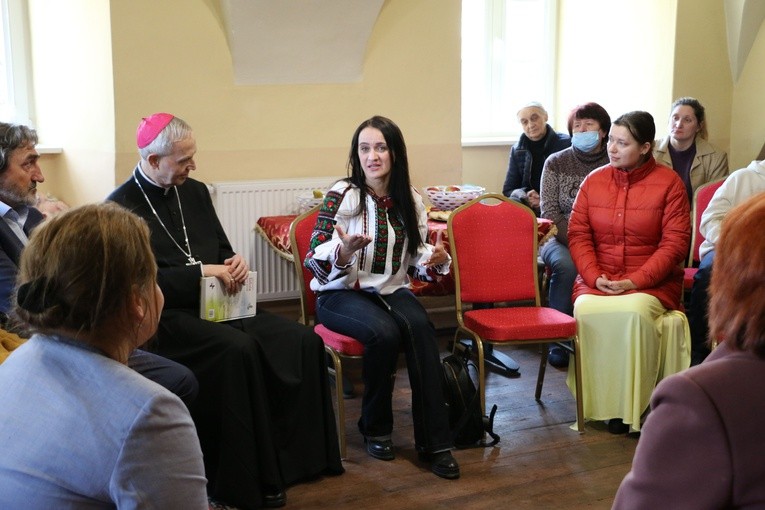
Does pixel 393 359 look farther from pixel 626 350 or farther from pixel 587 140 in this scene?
pixel 587 140

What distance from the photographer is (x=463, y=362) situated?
356cm

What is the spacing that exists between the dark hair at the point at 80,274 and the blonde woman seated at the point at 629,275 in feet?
8.78

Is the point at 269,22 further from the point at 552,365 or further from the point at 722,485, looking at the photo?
the point at 722,485

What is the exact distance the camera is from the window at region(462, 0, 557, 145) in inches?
244

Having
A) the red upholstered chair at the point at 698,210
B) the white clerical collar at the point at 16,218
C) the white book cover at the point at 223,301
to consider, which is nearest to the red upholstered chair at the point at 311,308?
the white book cover at the point at 223,301

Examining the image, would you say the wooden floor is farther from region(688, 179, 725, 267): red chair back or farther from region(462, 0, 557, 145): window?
region(462, 0, 557, 145): window

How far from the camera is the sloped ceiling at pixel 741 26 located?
18.7 feet

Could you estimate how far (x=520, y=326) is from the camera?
3.64 metres

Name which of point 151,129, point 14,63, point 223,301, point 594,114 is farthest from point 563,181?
point 14,63

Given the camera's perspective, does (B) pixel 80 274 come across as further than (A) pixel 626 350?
No

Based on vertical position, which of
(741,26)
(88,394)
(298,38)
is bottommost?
(88,394)

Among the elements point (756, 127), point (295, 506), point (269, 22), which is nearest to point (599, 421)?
point (295, 506)

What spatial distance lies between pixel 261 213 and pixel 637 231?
A: 75.8 inches

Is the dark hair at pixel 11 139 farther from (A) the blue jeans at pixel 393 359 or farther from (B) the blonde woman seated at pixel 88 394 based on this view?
(B) the blonde woman seated at pixel 88 394
